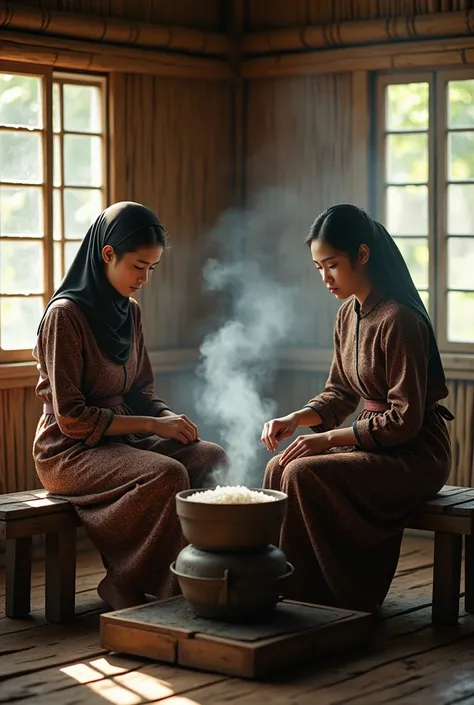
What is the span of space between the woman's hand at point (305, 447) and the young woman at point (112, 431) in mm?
315

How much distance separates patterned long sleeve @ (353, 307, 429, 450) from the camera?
4.17 m

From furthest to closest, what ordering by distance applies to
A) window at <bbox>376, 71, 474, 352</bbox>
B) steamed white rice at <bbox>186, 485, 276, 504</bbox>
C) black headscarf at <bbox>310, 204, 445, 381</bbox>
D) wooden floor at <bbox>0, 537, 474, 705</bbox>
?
1. window at <bbox>376, 71, 474, 352</bbox>
2. black headscarf at <bbox>310, 204, 445, 381</bbox>
3. steamed white rice at <bbox>186, 485, 276, 504</bbox>
4. wooden floor at <bbox>0, 537, 474, 705</bbox>

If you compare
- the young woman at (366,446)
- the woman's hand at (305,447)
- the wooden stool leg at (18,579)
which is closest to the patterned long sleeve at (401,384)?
the young woman at (366,446)

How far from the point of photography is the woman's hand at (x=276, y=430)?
14.5 feet

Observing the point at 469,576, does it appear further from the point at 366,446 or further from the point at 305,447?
the point at 305,447

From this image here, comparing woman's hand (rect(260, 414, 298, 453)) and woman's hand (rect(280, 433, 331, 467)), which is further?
woman's hand (rect(260, 414, 298, 453))

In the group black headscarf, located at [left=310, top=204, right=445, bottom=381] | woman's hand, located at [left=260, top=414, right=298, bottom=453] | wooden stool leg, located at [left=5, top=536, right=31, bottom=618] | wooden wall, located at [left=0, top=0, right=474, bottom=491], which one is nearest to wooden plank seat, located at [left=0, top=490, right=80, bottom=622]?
wooden stool leg, located at [left=5, top=536, right=31, bottom=618]

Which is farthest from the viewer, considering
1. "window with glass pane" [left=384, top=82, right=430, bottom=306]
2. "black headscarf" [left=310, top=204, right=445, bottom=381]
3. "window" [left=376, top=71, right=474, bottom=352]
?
"window with glass pane" [left=384, top=82, right=430, bottom=306]

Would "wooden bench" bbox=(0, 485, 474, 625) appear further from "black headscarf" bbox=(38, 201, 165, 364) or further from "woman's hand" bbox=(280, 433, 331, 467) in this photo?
"black headscarf" bbox=(38, 201, 165, 364)

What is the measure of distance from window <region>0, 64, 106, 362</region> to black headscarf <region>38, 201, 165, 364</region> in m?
0.88

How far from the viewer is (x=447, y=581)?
421 cm

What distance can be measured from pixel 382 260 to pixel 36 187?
5.72ft

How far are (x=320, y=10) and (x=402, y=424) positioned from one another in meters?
2.47

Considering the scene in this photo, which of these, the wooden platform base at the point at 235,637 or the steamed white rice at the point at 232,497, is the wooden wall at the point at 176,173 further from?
the wooden platform base at the point at 235,637
